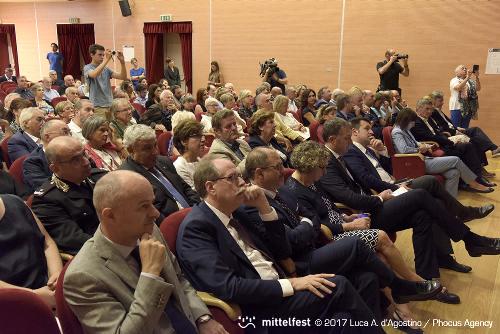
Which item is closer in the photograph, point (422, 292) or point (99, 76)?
point (422, 292)

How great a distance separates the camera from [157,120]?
19.7 feet

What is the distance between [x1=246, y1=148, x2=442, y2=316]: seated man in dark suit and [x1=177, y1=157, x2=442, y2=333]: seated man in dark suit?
25cm

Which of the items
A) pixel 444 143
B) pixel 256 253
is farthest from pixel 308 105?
pixel 256 253

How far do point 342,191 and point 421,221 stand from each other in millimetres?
588

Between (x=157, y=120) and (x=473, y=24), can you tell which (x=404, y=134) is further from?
(x=473, y=24)

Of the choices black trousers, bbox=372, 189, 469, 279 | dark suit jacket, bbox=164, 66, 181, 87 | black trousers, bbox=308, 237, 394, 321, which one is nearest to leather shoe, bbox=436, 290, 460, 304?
black trousers, bbox=372, 189, 469, 279

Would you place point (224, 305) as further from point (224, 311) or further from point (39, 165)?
point (39, 165)

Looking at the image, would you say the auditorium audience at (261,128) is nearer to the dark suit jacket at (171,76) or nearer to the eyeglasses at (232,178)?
the eyeglasses at (232,178)

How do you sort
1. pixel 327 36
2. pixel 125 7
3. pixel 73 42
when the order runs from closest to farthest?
pixel 327 36 → pixel 125 7 → pixel 73 42

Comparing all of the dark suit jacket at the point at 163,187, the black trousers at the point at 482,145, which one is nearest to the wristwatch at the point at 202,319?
the dark suit jacket at the point at 163,187

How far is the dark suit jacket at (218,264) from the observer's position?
1.86 meters

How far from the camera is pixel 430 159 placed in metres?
4.80

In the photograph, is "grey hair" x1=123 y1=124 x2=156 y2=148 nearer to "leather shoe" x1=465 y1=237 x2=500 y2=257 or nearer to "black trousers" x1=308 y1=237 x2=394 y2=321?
"black trousers" x1=308 y1=237 x2=394 y2=321

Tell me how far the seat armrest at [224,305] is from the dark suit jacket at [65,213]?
772 millimetres
